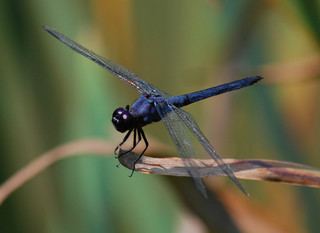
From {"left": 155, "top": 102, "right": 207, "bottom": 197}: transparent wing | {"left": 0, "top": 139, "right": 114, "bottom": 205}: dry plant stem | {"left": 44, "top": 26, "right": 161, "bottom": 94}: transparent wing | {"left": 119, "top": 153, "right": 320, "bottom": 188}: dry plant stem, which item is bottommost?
{"left": 119, "top": 153, "right": 320, "bottom": 188}: dry plant stem

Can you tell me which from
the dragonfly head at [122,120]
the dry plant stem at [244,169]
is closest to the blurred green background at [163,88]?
the dragonfly head at [122,120]

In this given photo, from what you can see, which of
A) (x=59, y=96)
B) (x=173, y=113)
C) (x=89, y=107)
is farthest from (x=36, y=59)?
(x=173, y=113)

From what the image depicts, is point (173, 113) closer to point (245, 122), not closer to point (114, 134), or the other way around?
point (114, 134)

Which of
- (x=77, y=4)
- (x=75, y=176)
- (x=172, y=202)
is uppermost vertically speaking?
(x=77, y=4)

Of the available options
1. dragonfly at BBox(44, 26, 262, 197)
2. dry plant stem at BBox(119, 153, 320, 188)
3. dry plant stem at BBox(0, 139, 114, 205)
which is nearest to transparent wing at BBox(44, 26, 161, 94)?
dragonfly at BBox(44, 26, 262, 197)

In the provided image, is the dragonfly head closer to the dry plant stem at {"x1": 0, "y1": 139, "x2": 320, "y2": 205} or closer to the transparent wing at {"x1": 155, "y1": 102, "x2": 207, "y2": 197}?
the transparent wing at {"x1": 155, "y1": 102, "x2": 207, "y2": 197}

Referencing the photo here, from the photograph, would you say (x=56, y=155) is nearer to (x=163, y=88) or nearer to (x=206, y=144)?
(x=206, y=144)
